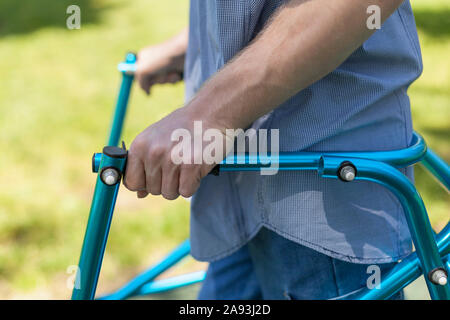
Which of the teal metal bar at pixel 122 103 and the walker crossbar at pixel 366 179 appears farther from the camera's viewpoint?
the teal metal bar at pixel 122 103

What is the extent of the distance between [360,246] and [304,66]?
1.24 feet

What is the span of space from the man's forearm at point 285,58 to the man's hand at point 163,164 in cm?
3

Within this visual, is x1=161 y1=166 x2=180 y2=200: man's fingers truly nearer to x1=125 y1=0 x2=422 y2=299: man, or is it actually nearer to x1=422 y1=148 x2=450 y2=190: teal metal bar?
x1=125 y1=0 x2=422 y2=299: man

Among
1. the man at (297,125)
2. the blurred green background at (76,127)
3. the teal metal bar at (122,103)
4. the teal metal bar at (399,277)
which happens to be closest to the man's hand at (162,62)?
the teal metal bar at (122,103)

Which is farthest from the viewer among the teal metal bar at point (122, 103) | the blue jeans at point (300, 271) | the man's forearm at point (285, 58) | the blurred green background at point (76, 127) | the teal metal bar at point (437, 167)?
the blurred green background at point (76, 127)

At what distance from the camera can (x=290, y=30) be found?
2.56 feet

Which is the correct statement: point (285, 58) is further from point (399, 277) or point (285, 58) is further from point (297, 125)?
point (399, 277)

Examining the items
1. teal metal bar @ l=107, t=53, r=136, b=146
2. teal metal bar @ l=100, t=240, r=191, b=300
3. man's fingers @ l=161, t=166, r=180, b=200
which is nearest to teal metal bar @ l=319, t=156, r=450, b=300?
man's fingers @ l=161, t=166, r=180, b=200

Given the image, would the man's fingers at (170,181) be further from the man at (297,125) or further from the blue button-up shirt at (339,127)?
the blue button-up shirt at (339,127)

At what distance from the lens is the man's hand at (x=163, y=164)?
80 centimetres

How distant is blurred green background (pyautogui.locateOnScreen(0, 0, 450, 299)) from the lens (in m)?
2.44

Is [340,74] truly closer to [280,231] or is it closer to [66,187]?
[280,231]

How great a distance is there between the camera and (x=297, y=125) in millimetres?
937

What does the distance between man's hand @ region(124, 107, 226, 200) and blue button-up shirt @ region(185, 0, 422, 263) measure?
0.18m
